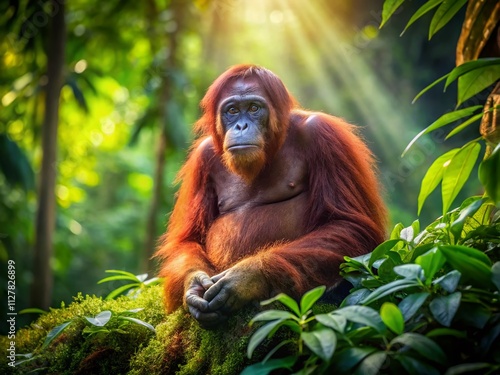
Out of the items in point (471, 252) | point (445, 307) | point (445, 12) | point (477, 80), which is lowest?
point (445, 307)

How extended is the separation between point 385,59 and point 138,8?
409cm

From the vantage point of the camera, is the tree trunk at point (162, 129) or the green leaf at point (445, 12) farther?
the tree trunk at point (162, 129)

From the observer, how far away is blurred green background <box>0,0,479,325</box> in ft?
25.0

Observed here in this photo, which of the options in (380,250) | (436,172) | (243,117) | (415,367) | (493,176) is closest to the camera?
(415,367)

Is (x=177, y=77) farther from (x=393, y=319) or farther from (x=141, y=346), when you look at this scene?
(x=393, y=319)

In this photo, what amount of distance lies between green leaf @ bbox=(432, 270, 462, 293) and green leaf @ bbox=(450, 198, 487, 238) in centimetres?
26

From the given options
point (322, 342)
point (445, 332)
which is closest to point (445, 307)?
point (445, 332)

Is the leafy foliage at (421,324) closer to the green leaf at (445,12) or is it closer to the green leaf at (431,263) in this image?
the green leaf at (431,263)

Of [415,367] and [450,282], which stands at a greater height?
[450,282]

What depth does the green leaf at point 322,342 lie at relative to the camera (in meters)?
1.92

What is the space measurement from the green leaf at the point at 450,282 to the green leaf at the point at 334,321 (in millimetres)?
385

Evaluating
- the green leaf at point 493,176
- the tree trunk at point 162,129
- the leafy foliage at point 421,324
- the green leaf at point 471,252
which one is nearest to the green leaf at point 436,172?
the leafy foliage at point 421,324

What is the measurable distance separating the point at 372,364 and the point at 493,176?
2.80 ft

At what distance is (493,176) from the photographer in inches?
89.2
